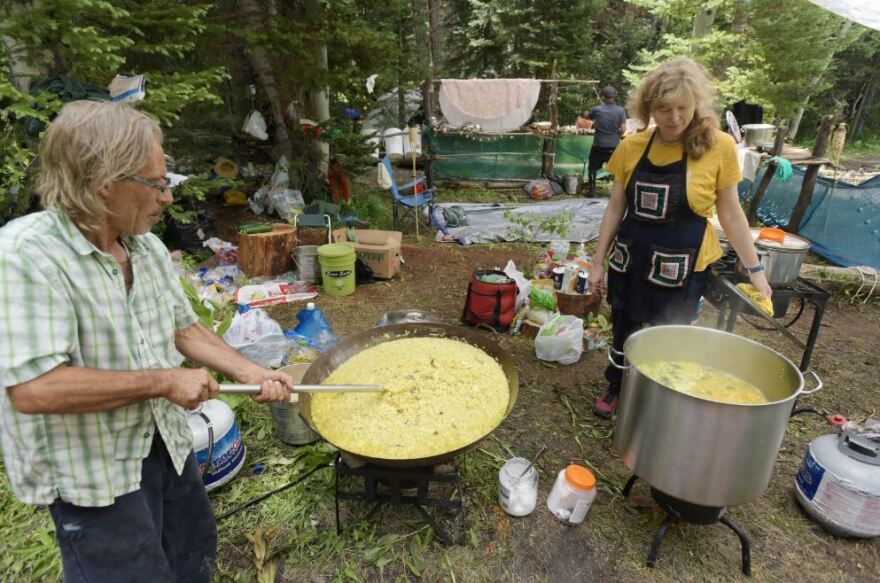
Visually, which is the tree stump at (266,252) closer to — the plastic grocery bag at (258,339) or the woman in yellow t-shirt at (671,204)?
the plastic grocery bag at (258,339)

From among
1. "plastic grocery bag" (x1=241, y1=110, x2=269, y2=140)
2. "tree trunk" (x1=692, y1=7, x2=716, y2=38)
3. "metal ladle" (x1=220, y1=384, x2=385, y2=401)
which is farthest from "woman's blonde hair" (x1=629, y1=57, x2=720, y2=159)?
"tree trunk" (x1=692, y1=7, x2=716, y2=38)

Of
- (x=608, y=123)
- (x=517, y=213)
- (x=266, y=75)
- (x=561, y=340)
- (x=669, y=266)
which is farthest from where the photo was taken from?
(x=608, y=123)

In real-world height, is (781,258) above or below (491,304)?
above

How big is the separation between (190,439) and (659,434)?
1.95m

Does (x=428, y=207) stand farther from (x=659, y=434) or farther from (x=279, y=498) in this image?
(x=659, y=434)

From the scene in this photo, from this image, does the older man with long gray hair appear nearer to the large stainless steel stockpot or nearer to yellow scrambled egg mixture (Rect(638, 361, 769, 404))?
the large stainless steel stockpot

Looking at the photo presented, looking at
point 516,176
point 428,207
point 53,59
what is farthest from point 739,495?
point 516,176

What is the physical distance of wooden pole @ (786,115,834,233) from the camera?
218 inches

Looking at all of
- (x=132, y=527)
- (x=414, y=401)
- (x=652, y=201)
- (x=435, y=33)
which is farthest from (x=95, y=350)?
(x=435, y=33)

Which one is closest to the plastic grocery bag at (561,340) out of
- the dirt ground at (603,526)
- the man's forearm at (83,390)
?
the dirt ground at (603,526)

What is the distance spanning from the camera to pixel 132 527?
1.49m

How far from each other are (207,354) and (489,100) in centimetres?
984

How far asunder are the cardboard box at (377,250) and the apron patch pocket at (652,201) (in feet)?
12.2

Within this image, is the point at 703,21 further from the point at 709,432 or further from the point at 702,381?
the point at 709,432
